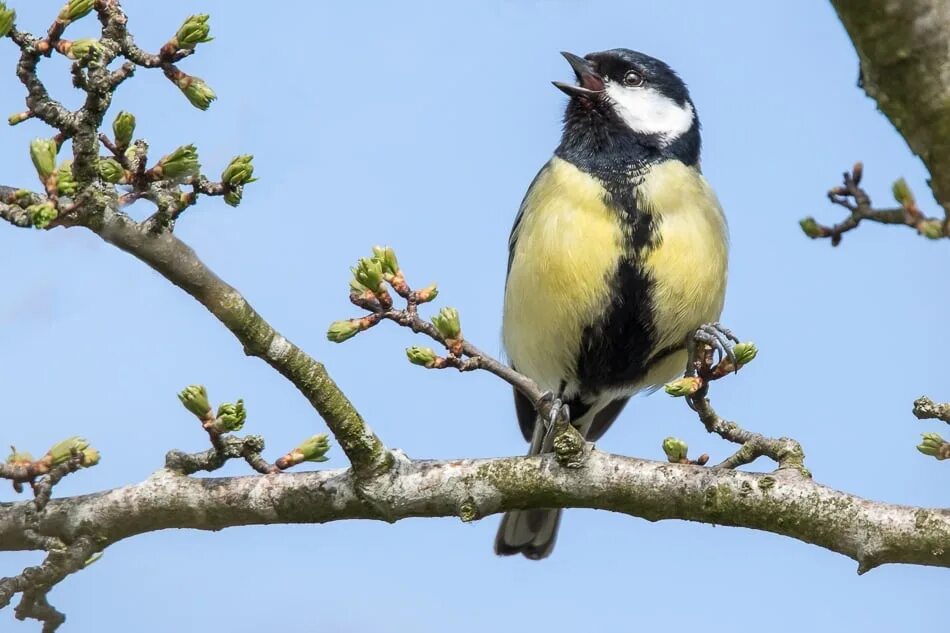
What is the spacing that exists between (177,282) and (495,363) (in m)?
0.88

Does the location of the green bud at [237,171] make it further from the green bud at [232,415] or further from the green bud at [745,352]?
the green bud at [745,352]

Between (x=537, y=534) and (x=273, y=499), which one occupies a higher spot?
(x=537, y=534)

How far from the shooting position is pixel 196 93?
272 cm

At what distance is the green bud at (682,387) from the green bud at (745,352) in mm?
143

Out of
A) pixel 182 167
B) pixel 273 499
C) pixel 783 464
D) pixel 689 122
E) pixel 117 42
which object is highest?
pixel 689 122

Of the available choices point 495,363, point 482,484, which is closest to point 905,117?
point 495,363

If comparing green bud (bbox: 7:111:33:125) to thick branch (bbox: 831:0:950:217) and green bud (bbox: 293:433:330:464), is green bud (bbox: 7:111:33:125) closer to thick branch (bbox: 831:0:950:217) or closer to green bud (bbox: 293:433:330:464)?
green bud (bbox: 293:433:330:464)

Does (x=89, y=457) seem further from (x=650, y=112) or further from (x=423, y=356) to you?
(x=650, y=112)

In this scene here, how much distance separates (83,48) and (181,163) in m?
0.32

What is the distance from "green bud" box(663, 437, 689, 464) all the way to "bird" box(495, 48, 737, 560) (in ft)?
2.44

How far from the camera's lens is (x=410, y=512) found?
3383mm

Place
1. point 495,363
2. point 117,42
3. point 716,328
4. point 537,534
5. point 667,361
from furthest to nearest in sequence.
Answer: point 537,534
point 667,361
point 716,328
point 495,363
point 117,42

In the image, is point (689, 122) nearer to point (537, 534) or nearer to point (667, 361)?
point (667, 361)

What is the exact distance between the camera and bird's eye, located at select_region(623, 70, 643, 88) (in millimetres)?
5285
